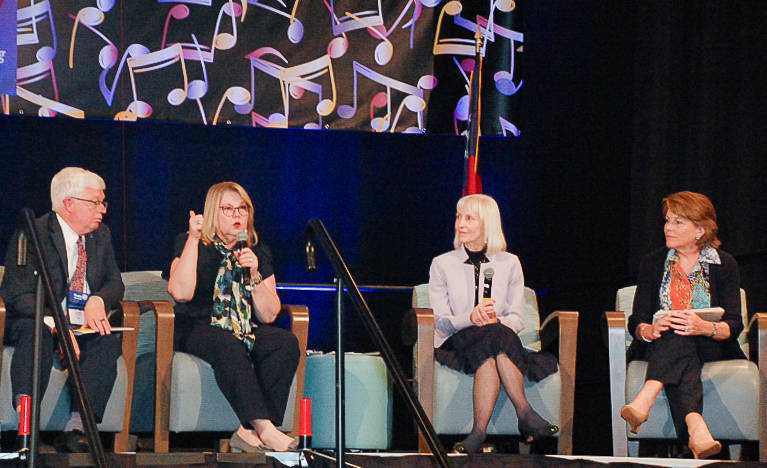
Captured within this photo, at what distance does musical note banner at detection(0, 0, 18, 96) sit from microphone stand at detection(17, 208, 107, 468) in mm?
2267

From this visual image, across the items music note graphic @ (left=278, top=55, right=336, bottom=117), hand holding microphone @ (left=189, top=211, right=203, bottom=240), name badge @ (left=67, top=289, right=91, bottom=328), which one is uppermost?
music note graphic @ (left=278, top=55, right=336, bottom=117)

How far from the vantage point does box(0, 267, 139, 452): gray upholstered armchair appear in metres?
3.73

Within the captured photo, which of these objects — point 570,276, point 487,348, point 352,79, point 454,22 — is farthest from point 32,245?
point 570,276

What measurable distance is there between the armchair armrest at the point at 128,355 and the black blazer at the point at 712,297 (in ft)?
6.71

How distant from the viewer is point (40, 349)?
2.70 m

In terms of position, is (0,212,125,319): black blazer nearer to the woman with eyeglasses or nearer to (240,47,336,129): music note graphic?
the woman with eyeglasses

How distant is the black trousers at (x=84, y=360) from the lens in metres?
3.69

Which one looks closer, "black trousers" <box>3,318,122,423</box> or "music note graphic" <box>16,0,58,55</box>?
"black trousers" <box>3,318,122,423</box>

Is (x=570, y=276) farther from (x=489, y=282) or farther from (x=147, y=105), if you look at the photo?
(x=147, y=105)

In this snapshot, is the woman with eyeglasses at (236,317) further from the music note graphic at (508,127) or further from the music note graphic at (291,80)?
the music note graphic at (508,127)

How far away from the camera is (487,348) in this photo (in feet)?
13.1

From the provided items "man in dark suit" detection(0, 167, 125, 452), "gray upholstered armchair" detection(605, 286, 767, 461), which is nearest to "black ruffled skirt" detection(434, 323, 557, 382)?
"gray upholstered armchair" detection(605, 286, 767, 461)

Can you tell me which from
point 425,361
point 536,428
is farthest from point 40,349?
point 536,428

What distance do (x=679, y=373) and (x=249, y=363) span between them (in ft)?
5.60
